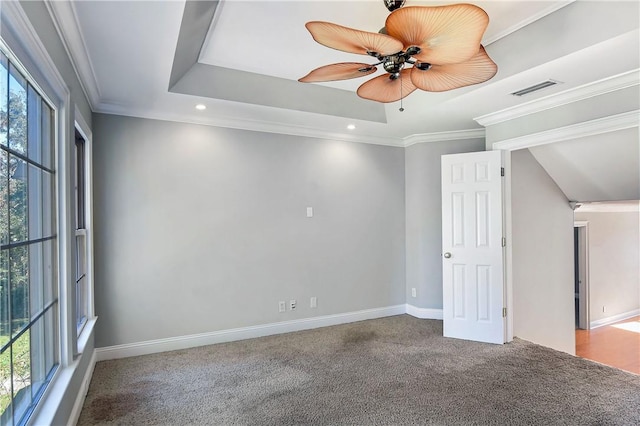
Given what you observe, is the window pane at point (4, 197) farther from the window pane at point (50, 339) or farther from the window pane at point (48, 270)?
the window pane at point (50, 339)

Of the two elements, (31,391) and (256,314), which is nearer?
(31,391)

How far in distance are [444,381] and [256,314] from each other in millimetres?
2006

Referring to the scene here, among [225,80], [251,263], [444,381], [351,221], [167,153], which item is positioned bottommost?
[444,381]

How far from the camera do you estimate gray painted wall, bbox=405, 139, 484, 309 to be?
4.54m

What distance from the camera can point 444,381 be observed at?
9.30ft

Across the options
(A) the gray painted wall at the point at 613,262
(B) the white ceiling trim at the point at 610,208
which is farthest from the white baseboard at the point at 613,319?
(B) the white ceiling trim at the point at 610,208

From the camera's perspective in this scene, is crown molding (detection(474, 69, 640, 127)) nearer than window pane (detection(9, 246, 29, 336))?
No

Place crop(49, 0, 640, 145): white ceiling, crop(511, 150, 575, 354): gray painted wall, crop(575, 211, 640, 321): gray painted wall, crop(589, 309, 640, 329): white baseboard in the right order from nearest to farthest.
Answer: crop(49, 0, 640, 145): white ceiling < crop(511, 150, 575, 354): gray painted wall < crop(575, 211, 640, 321): gray painted wall < crop(589, 309, 640, 329): white baseboard

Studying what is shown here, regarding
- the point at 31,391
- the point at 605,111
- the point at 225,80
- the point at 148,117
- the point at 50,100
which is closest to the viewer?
the point at 31,391

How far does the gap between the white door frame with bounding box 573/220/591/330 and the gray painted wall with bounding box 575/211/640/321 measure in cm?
10

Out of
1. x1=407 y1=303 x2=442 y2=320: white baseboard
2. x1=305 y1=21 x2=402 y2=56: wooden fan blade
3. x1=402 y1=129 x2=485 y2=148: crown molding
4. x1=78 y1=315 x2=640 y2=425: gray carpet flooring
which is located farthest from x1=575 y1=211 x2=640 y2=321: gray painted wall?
x1=305 y1=21 x2=402 y2=56: wooden fan blade

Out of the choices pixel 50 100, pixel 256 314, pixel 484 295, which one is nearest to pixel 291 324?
pixel 256 314

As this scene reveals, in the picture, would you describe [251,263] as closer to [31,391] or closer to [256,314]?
[256,314]

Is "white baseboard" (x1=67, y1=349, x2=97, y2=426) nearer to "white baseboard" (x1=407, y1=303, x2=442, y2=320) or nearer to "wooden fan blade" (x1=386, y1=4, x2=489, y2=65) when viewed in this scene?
"wooden fan blade" (x1=386, y1=4, x2=489, y2=65)
